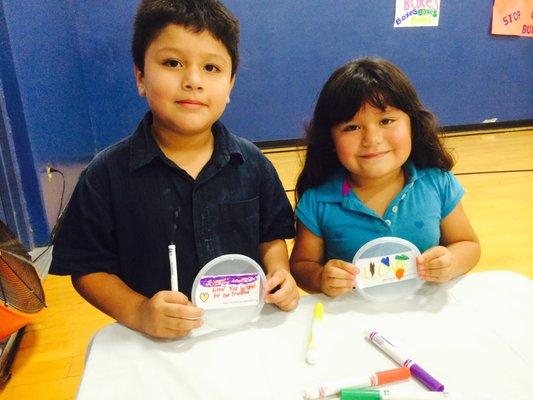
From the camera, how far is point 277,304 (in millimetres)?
715

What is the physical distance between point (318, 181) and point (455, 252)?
314mm

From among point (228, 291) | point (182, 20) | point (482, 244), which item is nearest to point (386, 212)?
point (228, 291)

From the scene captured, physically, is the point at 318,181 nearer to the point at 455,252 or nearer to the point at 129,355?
the point at 455,252

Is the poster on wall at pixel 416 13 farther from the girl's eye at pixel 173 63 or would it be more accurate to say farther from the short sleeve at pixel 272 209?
the girl's eye at pixel 173 63

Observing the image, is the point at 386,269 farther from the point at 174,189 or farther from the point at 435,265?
the point at 174,189

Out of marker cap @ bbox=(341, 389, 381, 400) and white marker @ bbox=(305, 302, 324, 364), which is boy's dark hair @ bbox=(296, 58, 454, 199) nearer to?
white marker @ bbox=(305, 302, 324, 364)

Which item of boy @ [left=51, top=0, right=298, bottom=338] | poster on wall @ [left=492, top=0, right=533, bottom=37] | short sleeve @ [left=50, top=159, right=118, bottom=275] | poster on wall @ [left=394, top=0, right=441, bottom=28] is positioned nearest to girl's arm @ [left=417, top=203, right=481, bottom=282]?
boy @ [left=51, top=0, right=298, bottom=338]

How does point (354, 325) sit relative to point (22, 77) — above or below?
below

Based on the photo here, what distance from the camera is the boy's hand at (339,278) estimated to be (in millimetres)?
719

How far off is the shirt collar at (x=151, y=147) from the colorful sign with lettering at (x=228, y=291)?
288 mm

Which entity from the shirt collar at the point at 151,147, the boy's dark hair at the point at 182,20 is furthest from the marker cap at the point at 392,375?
the boy's dark hair at the point at 182,20

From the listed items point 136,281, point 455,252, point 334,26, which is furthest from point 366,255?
point 334,26

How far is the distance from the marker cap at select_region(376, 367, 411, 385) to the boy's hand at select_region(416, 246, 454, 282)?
0.63 ft

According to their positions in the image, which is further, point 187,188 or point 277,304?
point 187,188
